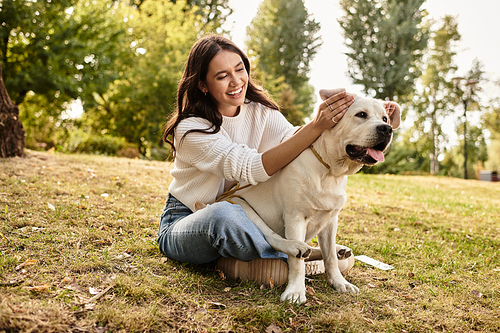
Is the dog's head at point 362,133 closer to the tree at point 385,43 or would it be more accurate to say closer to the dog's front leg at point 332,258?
the dog's front leg at point 332,258

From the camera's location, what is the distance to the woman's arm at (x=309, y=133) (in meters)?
2.36

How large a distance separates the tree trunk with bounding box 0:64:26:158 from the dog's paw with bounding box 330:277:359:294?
614cm

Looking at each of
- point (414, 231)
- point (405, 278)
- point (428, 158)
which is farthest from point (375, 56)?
point (405, 278)

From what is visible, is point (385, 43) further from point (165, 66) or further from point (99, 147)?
point (99, 147)

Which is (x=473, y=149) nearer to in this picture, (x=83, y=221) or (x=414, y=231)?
(x=414, y=231)

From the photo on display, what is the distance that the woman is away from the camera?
2.39 m

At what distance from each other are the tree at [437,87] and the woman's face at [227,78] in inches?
1025

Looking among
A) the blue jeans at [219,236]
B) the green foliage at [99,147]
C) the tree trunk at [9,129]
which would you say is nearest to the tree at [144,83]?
the green foliage at [99,147]

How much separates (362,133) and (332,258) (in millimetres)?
1035

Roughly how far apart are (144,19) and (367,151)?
17.2 metres

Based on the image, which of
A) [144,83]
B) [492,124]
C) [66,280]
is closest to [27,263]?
[66,280]

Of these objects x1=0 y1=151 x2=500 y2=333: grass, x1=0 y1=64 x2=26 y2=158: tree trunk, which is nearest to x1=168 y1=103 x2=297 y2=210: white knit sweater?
x1=0 y1=151 x2=500 y2=333: grass

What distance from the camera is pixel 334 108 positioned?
2355 millimetres

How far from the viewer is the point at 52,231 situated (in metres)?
3.23
